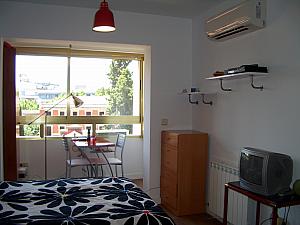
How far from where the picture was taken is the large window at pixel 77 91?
5.06 m

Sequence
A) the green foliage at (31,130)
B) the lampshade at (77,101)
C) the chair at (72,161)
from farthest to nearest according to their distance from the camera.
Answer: the green foliage at (31,130), the lampshade at (77,101), the chair at (72,161)

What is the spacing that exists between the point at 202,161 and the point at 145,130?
0.97m

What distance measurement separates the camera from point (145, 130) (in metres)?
4.37

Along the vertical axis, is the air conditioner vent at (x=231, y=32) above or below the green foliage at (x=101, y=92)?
above

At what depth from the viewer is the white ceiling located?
359cm

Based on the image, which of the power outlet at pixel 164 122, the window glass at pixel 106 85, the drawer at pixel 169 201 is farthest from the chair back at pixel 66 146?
the drawer at pixel 169 201

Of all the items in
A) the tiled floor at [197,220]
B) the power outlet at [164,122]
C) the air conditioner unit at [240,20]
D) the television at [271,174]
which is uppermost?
the air conditioner unit at [240,20]

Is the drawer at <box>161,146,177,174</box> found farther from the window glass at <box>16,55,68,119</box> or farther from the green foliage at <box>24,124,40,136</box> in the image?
the green foliage at <box>24,124,40,136</box>

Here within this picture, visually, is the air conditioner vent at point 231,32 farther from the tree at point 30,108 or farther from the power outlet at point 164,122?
the tree at point 30,108

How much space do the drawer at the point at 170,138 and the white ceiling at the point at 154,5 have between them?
62.7 inches

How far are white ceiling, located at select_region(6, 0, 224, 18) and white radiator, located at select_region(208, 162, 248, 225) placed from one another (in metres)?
1.94

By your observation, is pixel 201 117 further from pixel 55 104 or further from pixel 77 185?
pixel 55 104

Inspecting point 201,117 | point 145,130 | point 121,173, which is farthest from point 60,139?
point 201,117

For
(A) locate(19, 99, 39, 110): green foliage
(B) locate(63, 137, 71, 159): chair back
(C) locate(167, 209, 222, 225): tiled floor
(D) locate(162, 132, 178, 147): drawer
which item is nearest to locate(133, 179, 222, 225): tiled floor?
(C) locate(167, 209, 222, 225): tiled floor
